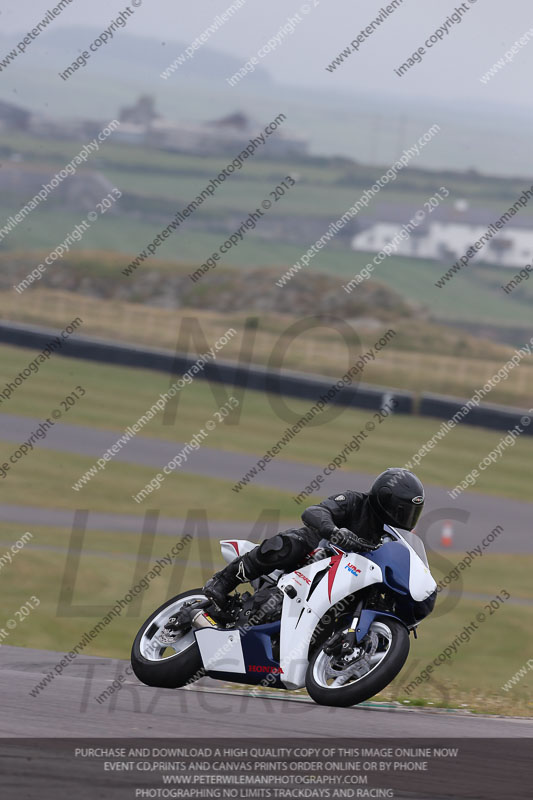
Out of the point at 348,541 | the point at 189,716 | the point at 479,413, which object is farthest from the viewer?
the point at 479,413

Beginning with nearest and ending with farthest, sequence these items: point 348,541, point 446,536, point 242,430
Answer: point 348,541 < point 446,536 < point 242,430

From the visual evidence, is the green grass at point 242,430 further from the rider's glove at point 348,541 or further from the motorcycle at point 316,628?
the rider's glove at point 348,541

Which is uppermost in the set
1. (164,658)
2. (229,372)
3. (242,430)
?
(164,658)

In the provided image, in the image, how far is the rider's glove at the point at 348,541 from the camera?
6293 mm

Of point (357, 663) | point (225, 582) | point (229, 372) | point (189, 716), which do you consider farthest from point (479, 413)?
point (189, 716)

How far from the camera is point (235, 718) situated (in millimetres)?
5848

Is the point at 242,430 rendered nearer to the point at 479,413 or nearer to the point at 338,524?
the point at 479,413

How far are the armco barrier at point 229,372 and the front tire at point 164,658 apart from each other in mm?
19330

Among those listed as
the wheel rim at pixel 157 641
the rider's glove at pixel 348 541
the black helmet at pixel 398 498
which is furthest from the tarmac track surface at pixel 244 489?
the rider's glove at pixel 348 541

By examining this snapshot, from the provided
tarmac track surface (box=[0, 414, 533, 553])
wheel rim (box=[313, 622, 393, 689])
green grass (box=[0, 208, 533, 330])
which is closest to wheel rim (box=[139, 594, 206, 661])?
wheel rim (box=[313, 622, 393, 689])

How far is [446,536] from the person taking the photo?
54.2ft

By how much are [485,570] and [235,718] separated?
10.1m

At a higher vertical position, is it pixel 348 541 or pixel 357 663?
pixel 348 541

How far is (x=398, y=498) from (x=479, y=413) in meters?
19.6
